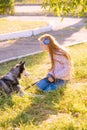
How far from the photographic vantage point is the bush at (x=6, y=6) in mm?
20766

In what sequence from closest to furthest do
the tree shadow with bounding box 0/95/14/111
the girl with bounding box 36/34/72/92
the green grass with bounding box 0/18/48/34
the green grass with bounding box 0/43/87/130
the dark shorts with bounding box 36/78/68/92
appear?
the green grass with bounding box 0/43/87/130 → the tree shadow with bounding box 0/95/14/111 → the girl with bounding box 36/34/72/92 → the dark shorts with bounding box 36/78/68/92 → the green grass with bounding box 0/18/48/34

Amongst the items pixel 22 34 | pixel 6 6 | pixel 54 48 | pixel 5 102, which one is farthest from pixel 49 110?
pixel 6 6

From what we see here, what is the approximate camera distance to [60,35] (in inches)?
557

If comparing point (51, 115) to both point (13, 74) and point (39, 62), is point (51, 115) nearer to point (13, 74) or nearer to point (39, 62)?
point (13, 74)

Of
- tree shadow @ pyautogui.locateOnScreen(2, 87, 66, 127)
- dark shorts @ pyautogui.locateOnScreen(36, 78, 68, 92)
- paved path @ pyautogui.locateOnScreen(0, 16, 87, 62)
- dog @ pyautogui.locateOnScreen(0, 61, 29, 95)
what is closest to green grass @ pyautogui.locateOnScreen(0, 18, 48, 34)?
→ paved path @ pyautogui.locateOnScreen(0, 16, 87, 62)

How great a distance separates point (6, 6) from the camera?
2119cm

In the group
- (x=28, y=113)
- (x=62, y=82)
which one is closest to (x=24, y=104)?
(x=28, y=113)

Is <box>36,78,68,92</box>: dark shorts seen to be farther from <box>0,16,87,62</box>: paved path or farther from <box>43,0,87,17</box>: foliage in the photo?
<box>0,16,87,62</box>: paved path

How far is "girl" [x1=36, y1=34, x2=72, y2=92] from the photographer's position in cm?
664

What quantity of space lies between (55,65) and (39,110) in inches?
44.1

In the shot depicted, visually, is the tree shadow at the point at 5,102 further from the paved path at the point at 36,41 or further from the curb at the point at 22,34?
the curb at the point at 22,34

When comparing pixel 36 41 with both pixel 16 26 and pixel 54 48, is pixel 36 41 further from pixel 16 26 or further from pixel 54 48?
pixel 54 48

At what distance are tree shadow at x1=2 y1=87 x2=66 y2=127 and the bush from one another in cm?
1485

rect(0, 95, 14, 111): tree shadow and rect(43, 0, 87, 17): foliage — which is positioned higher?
rect(43, 0, 87, 17): foliage
